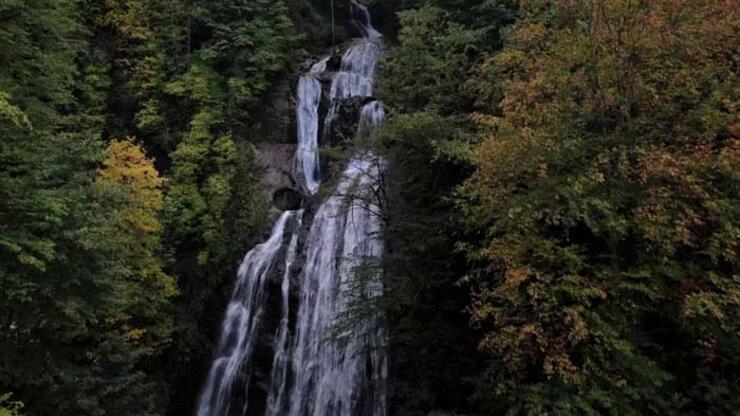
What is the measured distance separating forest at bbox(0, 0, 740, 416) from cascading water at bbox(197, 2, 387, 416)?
0.30m

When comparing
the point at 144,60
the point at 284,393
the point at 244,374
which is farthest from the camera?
the point at 144,60

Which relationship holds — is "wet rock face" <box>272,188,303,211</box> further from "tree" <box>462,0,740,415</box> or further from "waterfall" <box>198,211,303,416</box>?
"tree" <box>462,0,740,415</box>

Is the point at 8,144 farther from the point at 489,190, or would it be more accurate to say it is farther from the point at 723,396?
the point at 723,396

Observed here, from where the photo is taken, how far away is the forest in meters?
6.00

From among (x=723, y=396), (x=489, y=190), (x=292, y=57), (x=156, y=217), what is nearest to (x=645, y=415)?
(x=723, y=396)

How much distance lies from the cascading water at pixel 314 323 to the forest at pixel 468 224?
0.30m

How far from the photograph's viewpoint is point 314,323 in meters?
12.6

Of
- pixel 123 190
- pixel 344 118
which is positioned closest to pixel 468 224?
pixel 123 190

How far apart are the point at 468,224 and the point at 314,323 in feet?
20.3

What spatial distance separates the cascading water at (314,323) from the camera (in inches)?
432

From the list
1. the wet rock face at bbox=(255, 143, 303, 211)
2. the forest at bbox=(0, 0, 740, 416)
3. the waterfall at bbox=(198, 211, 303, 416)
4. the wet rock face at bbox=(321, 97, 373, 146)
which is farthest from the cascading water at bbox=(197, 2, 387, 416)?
the wet rock face at bbox=(321, 97, 373, 146)

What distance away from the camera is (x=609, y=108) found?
6926 millimetres

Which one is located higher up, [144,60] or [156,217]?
[144,60]

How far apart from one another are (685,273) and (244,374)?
36.3ft
